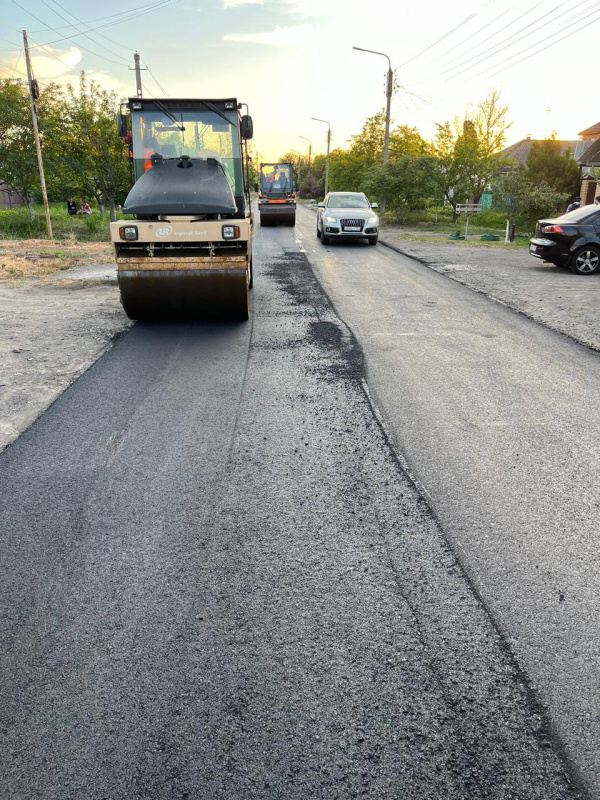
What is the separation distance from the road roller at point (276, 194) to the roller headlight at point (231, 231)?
23664mm

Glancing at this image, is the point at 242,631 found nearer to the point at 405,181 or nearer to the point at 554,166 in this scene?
the point at 405,181

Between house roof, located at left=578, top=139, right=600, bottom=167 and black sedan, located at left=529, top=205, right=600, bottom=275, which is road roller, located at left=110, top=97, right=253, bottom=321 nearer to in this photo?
black sedan, located at left=529, top=205, right=600, bottom=275

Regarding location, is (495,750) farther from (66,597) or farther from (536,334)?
(536,334)

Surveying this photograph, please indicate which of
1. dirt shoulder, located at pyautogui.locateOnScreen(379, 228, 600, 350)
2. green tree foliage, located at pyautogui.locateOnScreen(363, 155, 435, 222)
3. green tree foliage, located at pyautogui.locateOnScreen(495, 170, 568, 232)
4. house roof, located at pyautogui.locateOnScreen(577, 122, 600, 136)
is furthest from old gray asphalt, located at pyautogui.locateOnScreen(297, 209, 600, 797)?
house roof, located at pyautogui.locateOnScreen(577, 122, 600, 136)

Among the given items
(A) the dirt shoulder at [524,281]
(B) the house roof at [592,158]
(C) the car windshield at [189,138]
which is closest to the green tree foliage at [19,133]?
(A) the dirt shoulder at [524,281]

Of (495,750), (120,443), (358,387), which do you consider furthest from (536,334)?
(495,750)

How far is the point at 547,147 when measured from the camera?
31219 mm

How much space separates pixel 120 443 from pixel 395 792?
364 centimetres

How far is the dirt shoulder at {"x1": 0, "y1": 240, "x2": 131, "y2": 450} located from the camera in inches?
251

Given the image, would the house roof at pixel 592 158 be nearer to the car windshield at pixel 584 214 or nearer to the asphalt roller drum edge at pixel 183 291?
the car windshield at pixel 584 214

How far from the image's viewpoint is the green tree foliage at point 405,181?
29.3m

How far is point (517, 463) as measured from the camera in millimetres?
4770

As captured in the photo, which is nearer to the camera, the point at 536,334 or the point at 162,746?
the point at 162,746

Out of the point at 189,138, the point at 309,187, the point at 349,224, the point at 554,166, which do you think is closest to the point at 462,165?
the point at 554,166
